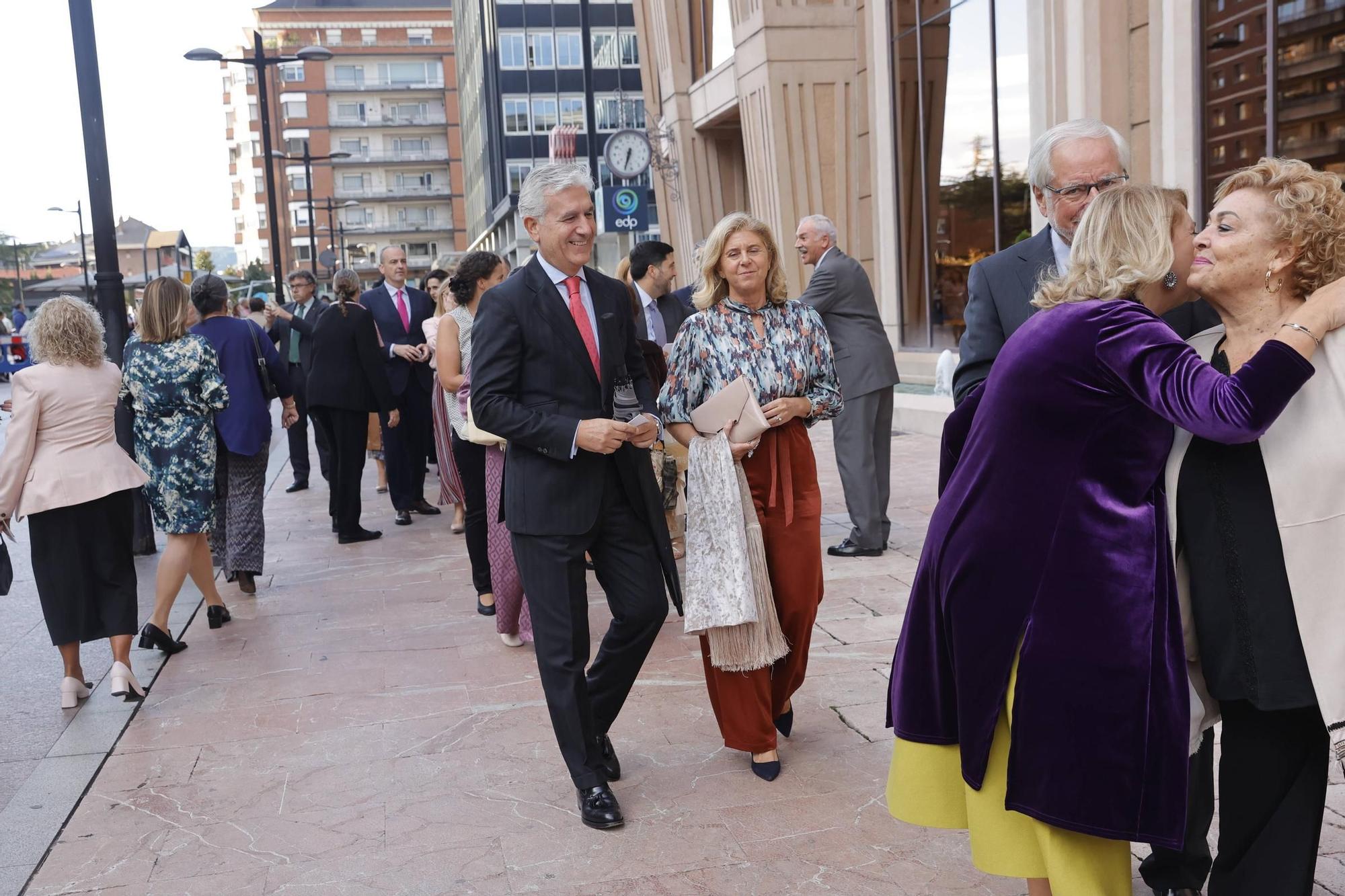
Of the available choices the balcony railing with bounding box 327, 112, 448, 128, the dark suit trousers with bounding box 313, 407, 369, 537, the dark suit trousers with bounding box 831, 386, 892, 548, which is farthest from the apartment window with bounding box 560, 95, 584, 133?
the dark suit trousers with bounding box 831, 386, 892, 548

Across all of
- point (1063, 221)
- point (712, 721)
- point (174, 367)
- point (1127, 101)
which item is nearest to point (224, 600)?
point (174, 367)

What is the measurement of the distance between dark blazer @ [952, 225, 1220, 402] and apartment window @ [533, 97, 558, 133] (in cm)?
6813

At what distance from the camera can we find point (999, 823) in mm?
2795

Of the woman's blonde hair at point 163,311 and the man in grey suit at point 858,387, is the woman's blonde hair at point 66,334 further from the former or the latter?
the man in grey suit at point 858,387

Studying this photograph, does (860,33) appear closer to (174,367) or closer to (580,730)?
(174,367)

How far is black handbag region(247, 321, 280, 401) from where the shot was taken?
7.70 m

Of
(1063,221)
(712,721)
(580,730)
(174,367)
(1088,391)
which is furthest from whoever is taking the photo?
(174,367)

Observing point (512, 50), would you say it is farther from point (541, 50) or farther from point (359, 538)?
point (359, 538)

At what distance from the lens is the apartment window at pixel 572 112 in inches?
2741

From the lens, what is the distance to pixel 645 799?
13.7 feet

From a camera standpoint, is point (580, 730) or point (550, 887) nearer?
point (550, 887)

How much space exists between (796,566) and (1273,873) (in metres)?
2.02

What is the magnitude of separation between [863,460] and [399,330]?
484cm

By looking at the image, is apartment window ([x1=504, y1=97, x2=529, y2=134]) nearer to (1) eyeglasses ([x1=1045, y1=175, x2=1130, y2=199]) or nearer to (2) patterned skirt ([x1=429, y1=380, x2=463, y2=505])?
(2) patterned skirt ([x1=429, y1=380, x2=463, y2=505])
